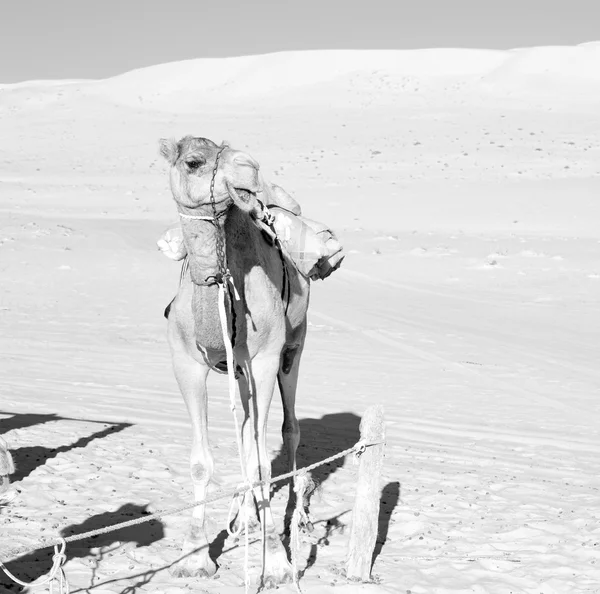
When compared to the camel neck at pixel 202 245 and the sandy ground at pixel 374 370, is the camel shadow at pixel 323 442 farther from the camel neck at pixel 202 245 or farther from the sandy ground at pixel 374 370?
the camel neck at pixel 202 245

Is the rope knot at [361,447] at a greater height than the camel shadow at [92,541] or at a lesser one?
greater

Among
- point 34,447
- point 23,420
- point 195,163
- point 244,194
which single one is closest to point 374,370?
point 23,420

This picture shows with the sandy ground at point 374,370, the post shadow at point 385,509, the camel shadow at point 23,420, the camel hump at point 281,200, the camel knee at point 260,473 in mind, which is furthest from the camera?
the camel shadow at point 23,420

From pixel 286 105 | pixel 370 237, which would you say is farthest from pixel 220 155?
pixel 286 105

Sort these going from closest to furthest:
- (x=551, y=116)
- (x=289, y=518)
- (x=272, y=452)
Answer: (x=289, y=518) → (x=272, y=452) → (x=551, y=116)

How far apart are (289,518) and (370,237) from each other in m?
21.5

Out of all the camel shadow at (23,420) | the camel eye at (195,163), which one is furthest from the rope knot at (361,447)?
the camel shadow at (23,420)

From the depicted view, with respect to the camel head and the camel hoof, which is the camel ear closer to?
the camel head

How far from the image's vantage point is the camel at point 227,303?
18.5 ft

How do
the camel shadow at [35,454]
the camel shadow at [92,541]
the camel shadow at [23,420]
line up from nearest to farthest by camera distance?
the camel shadow at [92,541], the camel shadow at [35,454], the camel shadow at [23,420]

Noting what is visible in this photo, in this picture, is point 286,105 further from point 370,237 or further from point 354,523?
point 354,523

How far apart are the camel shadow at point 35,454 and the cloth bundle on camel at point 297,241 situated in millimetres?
2830

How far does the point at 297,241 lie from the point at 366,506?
1.98 meters

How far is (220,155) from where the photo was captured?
563cm
